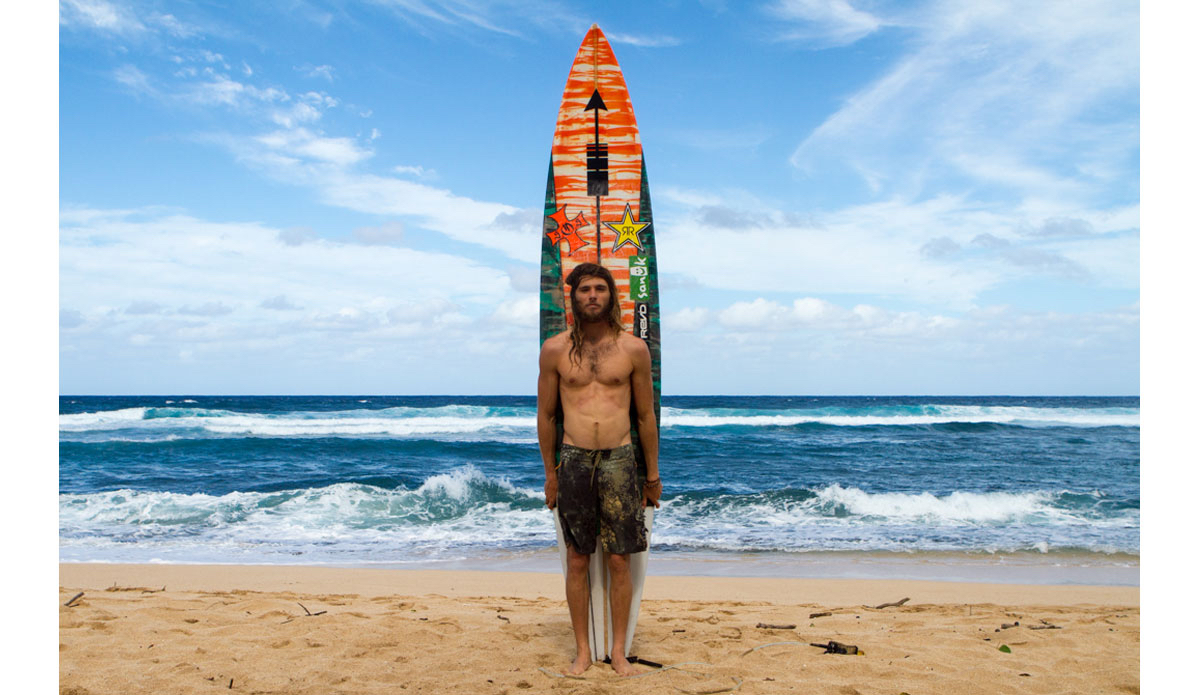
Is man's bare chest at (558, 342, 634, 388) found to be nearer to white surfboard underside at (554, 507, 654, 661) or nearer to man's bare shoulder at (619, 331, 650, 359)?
man's bare shoulder at (619, 331, 650, 359)

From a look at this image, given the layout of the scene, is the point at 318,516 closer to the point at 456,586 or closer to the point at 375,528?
the point at 375,528

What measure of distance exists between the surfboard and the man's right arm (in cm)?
63

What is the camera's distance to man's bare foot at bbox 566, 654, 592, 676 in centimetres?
350

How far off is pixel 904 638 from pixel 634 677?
1.70m

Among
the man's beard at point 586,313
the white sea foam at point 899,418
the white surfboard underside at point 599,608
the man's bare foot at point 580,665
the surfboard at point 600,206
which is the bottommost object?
the white sea foam at point 899,418

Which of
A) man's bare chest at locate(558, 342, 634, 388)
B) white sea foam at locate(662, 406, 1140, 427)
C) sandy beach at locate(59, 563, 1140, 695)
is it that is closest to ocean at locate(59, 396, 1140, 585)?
sandy beach at locate(59, 563, 1140, 695)

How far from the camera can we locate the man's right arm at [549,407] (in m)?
3.60

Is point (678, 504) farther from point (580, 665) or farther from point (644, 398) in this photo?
point (644, 398)

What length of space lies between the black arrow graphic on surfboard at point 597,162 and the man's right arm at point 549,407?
93 centimetres

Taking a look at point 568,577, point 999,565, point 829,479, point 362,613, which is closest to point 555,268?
point 568,577

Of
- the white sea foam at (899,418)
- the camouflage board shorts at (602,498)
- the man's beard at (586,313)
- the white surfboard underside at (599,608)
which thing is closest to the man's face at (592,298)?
the man's beard at (586,313)

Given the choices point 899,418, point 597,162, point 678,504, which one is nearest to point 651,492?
point 597,162

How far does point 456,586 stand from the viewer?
5.99m

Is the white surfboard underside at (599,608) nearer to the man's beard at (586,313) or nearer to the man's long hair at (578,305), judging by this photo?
the man's long hair at (578,305)
